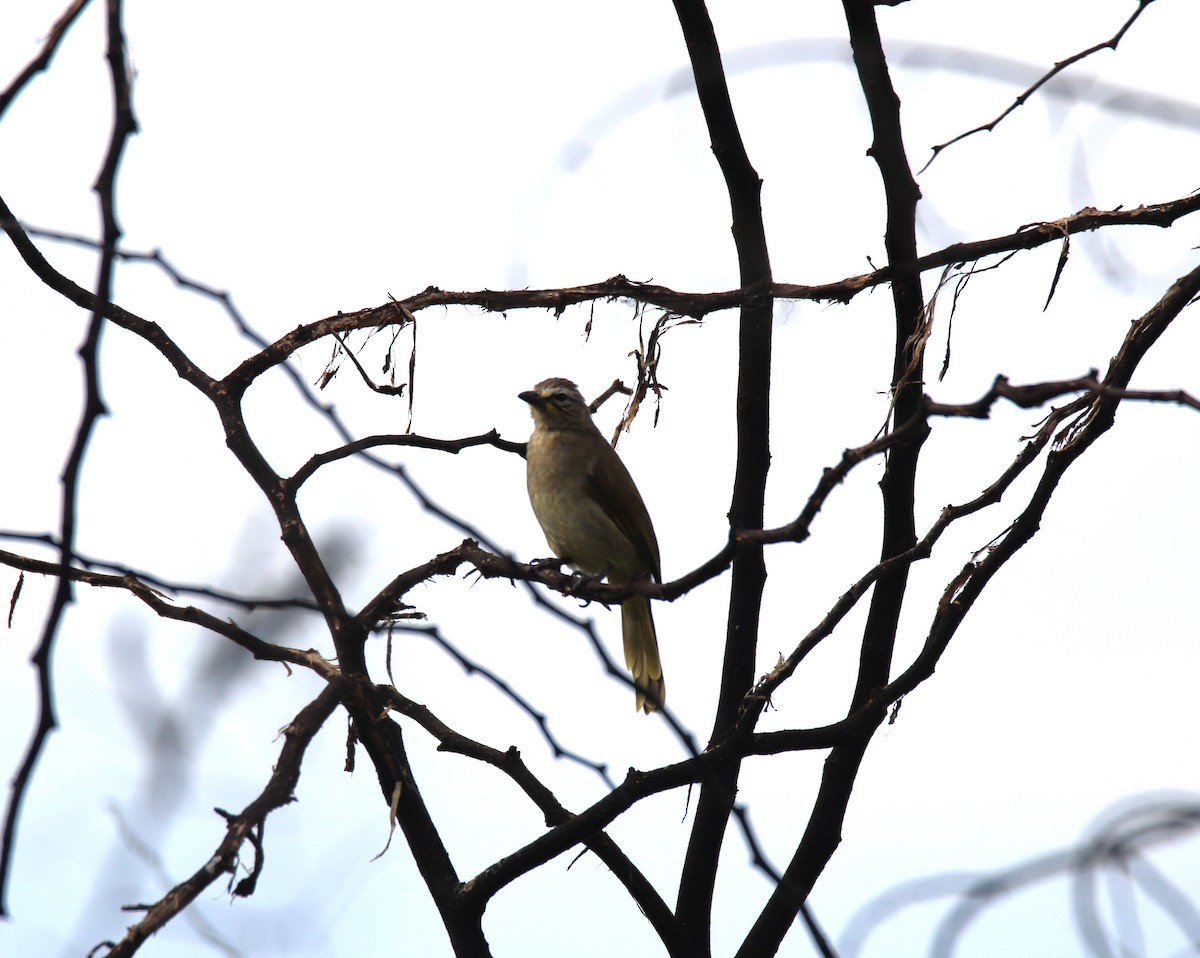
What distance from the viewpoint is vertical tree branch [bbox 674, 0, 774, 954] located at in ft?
12.6

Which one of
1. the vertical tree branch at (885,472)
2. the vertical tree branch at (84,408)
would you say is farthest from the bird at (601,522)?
the vertical tree branch at (84,408)

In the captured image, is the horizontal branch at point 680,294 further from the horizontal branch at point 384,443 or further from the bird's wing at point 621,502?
the bird's wing at point 621,502

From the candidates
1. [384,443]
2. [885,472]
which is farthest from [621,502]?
[384,443]

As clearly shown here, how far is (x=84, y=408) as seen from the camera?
6.12 feet

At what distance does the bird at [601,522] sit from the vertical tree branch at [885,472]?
2.04 m

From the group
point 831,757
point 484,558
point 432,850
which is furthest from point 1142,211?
point 432,850

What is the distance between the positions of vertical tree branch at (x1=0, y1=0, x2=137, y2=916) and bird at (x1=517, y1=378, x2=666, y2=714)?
4.03 meters

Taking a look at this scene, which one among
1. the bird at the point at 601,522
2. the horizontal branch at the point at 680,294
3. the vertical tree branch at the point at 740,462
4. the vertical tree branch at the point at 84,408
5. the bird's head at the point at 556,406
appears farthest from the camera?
the bird's head at the point at 556,406


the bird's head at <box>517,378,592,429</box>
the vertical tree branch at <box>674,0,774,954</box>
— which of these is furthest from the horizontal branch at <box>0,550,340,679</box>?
the bird's head at <box>517,378,592,429</box>

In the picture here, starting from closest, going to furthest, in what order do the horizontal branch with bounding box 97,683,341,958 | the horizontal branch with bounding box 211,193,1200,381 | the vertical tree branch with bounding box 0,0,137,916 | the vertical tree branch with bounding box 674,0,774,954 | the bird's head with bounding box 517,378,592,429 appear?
the vertical tree branch with bounding box 0,0,137,916
the horizontal branch with bounding box 97,683,341,958
the horizontal branch with bounding box 211,193,1200,381
the vertical tree branch with bounding box 674,0,774,954
the bird's head with bounding box 517,378,592,429

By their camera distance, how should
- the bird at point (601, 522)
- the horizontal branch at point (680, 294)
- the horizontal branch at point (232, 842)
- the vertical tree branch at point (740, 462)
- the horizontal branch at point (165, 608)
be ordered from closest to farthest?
the horizontal branch at point (232, 842), the horizontal branch at point (165, 608), the horizontal branch at point (680, 294), the vertical tree branch at point (740, 462), the bird at point (601, 522)

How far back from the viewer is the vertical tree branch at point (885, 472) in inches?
144

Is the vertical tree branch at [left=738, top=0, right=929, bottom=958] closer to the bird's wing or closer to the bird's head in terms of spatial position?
the bird's wing

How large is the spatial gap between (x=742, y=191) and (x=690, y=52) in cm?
49
